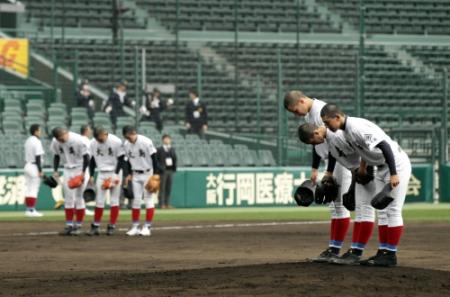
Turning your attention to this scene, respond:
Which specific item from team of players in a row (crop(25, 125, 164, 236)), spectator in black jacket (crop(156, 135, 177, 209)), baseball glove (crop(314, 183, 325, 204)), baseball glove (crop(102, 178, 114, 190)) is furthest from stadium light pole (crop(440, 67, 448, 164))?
baseball glove (crop(314, 183, 325, 204))

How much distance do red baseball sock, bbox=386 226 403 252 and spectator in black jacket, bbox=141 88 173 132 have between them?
20849 millimetres

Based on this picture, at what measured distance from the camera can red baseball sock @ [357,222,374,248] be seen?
1366 cm

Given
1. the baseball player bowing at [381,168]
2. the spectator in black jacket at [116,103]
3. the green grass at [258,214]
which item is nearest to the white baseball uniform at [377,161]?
the baseball player bowing at [381,168]

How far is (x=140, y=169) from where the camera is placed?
71.2 feet

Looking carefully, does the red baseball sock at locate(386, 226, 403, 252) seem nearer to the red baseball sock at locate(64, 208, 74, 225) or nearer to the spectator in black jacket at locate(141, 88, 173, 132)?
the red baseball sock at locate(64, 208, 74, 225)

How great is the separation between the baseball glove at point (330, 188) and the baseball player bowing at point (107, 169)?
818cm

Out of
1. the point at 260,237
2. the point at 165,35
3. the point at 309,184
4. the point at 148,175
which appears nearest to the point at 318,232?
the point at 260,237

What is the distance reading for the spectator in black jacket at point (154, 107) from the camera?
34.1 meters

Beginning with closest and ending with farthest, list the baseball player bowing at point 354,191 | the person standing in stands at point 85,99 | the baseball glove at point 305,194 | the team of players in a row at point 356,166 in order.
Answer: the team of players in a row at point 356,166
the baseball player bowing at point 354,191
the baseball glove at point 305,194
the person standing in stands at point 85,99

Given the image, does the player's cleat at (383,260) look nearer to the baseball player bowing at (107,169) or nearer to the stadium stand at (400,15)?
the baseball player bowing at (107,169)

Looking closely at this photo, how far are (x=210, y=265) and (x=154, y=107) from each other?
19.2m

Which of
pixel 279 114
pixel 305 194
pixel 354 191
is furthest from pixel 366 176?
pixel 279 114

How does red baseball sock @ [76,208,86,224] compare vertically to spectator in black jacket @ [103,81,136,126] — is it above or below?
below

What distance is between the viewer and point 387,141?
1298 cm
